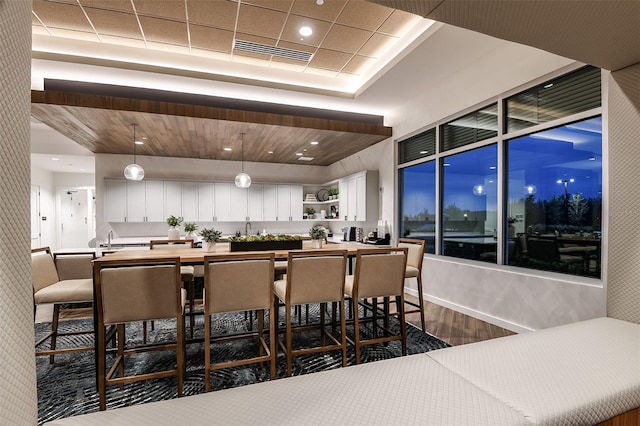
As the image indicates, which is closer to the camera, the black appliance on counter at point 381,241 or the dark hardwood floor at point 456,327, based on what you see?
the dark hardwood floor at point 456,327

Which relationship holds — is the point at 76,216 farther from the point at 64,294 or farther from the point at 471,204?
the point at 471,204

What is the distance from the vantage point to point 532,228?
3.26m

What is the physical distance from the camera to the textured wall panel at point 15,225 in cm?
81

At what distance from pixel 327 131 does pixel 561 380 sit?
13.9 feet

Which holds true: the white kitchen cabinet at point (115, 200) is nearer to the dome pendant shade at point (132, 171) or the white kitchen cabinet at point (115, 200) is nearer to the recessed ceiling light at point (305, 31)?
the dome pendant shade at point (132, 171)

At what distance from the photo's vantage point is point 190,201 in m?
6.88

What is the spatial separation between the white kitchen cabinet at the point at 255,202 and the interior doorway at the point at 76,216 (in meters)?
6.05

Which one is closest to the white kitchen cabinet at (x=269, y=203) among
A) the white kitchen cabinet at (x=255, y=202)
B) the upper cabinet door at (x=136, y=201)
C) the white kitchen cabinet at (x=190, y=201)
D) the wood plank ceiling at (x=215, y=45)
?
the white kitchen cabinet at (x=255, y=202)

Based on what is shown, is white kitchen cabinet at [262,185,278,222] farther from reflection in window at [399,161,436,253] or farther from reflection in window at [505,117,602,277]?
reflection in window at [505,117,602,277]

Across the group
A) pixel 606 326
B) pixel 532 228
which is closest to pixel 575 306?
pixel 532 228

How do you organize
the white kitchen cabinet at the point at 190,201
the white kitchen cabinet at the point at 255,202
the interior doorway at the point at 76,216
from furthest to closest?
the interior doorway at the point at 76,216 → the white kitchen cabinet at the point at 255,202 → the white kitchen cabinet at the point at 190,201

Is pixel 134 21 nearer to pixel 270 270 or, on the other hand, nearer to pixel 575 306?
pixel 270 270

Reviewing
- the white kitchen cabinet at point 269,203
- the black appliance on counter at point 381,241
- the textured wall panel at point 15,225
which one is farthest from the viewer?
the white kitchen cabinet at point 269,203

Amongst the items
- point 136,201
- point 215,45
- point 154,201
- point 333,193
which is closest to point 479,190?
point 215,45
